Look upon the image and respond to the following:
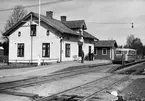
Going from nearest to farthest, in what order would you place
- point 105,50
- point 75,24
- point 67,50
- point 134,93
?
point 134,93
point 67,50
point 75,24
point 105,50

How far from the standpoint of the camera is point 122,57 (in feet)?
124

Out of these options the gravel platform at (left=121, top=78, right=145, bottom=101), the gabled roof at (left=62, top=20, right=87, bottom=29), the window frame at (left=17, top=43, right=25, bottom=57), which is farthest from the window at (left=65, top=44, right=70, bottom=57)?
the gravel platform at (left=121, top=78, right=145, bottom=101)

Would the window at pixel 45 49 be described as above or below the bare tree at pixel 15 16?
below

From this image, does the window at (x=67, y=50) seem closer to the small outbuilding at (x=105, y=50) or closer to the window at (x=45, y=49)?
the window at (x=45, y=49)

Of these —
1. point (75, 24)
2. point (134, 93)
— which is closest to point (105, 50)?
point (75, 24)

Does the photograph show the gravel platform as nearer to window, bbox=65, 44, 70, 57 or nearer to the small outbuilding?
window, bbox=65, 44, 70, 57

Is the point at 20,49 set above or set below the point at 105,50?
below

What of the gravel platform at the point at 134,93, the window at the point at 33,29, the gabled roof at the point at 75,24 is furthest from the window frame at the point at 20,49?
the gravel platform at the point at 134,93

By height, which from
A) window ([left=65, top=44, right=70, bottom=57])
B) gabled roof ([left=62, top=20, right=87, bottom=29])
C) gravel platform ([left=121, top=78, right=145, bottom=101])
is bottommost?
gravel platform ([left=121, top=78, right=145, bottom=101])

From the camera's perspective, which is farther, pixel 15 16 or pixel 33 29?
pixel 15 16

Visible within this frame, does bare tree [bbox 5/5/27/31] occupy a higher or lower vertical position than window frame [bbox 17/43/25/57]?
higher

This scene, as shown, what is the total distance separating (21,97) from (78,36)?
29.8 meters

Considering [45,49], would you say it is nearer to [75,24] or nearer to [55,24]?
[55,24]

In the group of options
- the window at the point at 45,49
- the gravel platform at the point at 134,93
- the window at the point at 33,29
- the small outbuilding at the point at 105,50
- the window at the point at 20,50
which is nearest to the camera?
the gravel platform at the point at 134,93
